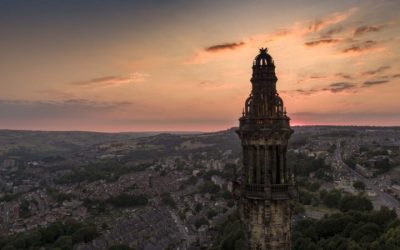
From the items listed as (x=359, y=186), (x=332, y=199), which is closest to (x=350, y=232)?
(x=332, y=199)

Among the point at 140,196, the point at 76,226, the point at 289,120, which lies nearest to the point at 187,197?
the point at 140,196

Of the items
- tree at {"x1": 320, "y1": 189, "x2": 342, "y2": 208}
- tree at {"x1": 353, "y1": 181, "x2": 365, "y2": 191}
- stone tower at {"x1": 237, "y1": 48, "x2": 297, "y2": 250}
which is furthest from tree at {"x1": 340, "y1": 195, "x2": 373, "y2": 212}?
stone tower at {"x1": 237, "y1": 48, "x2": 297, "y2": 250}

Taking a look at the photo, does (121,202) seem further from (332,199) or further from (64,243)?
(332,199)

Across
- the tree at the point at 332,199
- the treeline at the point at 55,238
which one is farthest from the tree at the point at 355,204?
the treeline at the point at 55,238

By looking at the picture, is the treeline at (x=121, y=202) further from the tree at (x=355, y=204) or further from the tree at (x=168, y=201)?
the tree at (x=355, y=204)

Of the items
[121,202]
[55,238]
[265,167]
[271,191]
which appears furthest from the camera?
[121,202]

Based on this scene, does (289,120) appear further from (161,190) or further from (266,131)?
(161,190)
